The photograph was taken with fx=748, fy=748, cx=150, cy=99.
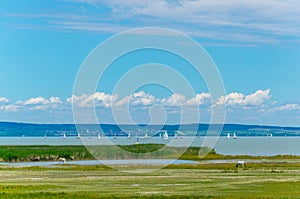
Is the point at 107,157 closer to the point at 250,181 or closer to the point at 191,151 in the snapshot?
the point at 191,151

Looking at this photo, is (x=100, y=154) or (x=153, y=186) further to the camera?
(x=100, y=154)

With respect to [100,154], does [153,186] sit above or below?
below

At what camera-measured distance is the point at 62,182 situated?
198 ft

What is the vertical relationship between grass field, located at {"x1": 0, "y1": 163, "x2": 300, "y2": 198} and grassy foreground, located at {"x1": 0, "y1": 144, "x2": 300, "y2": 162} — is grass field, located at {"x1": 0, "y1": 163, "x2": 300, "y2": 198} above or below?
below

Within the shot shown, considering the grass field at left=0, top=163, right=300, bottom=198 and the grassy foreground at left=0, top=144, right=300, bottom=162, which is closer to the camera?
the grass field at left=0, top=163, right=300, bottom=198

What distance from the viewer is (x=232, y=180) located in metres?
61.7

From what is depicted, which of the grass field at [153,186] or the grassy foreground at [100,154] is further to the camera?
the grassy foreground at [100,154]

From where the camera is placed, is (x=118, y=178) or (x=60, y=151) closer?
(x=118, y=178)

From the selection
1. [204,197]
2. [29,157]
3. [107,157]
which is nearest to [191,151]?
[107,157]

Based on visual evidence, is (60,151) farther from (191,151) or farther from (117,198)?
(117,198)

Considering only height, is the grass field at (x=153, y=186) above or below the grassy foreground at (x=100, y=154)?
below

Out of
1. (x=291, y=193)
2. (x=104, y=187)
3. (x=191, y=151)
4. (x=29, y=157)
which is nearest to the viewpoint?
(x=291, y=193)

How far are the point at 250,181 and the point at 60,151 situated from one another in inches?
2585

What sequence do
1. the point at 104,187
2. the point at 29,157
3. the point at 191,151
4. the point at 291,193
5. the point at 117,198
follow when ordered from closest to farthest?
1. the point at 117,198
2. the point at 291,193
3. the point at 104,187
4. the point at 29,157
5. the point at 191,151
